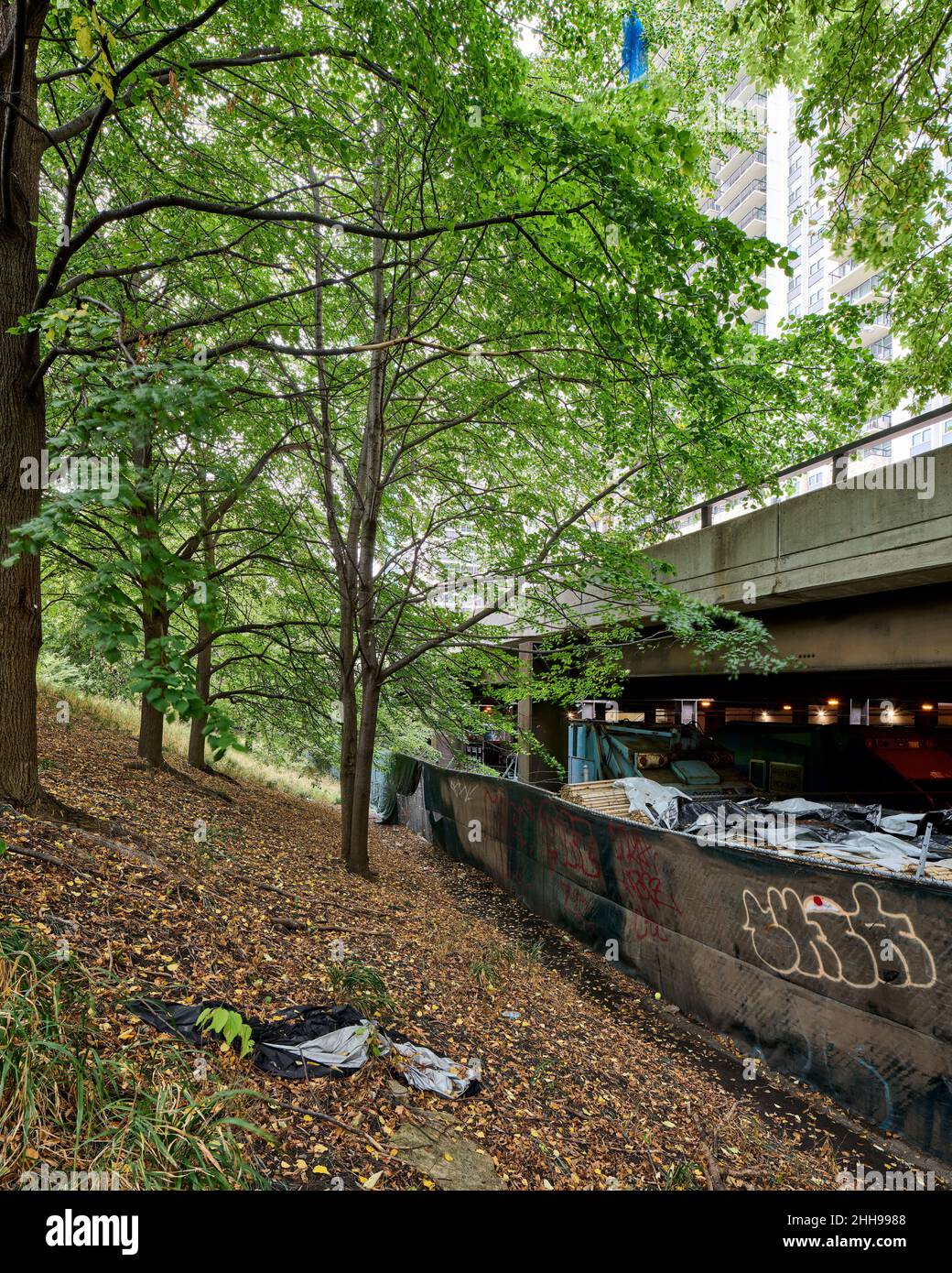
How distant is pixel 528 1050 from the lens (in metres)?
4.97

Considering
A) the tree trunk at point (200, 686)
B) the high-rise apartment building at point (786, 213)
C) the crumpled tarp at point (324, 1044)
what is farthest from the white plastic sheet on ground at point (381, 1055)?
the high-rise apartment building at point (786, 213)

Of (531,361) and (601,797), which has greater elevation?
(531,361)

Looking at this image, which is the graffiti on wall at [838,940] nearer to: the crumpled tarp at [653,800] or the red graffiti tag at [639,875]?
the red graffiti tag at [639,875]

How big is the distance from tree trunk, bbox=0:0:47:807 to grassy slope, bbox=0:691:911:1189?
1036 millimetres

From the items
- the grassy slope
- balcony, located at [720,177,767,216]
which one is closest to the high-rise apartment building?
balcony, located at [720,177,767,216]

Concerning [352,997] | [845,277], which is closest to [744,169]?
[845,277]

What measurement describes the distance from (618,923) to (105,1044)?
20.9 feet

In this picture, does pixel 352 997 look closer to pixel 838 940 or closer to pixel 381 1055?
pixel 381 1055

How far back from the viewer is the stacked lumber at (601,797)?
1175 cm

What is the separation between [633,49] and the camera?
8.47m

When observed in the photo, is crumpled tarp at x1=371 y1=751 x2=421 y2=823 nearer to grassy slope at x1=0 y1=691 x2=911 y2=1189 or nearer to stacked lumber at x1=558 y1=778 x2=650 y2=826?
stacked lumber at x1=558 y1=778 x2=650 y2=826

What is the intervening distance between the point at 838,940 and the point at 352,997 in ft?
13.4

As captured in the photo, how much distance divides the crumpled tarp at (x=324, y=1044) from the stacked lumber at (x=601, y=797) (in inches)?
304
